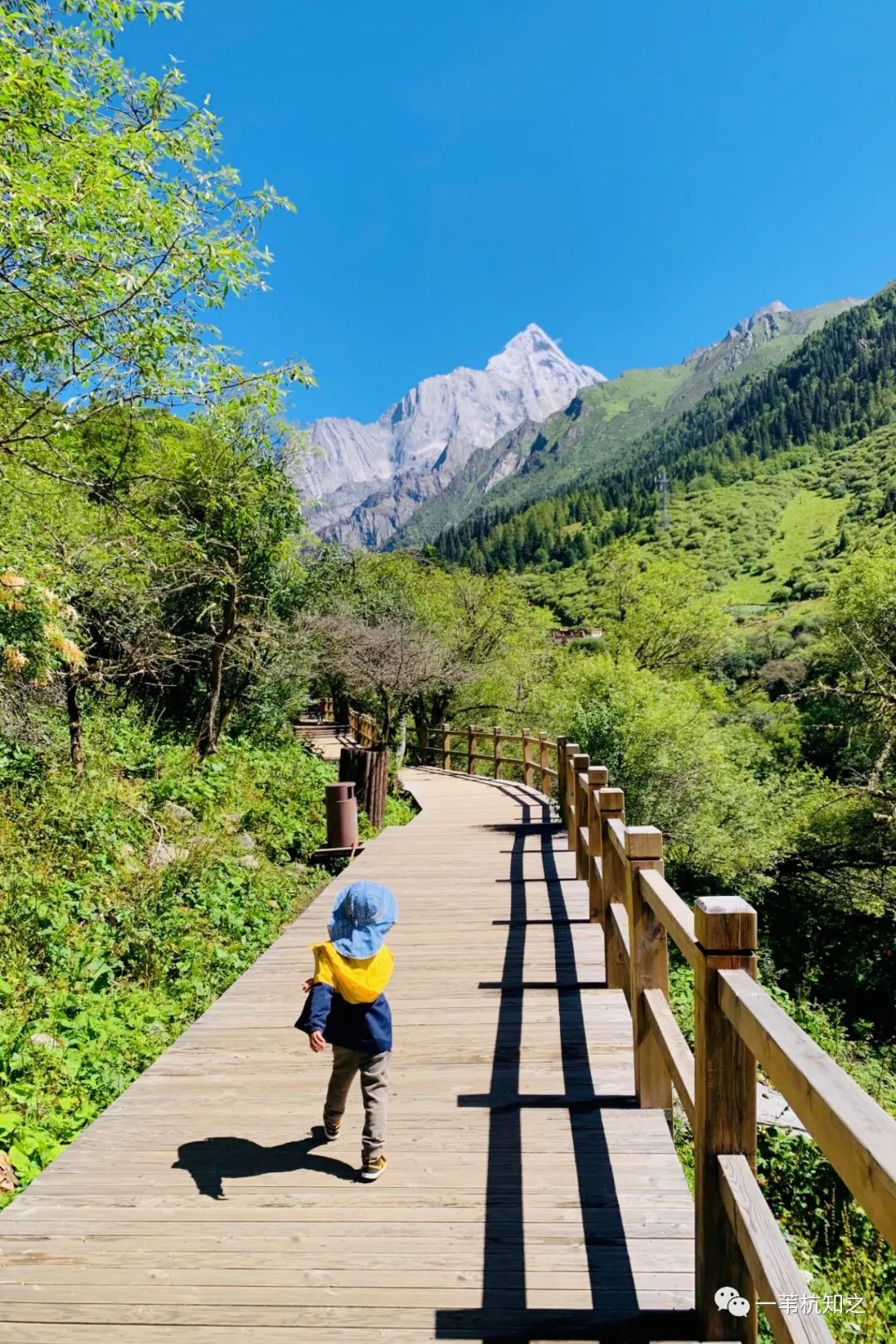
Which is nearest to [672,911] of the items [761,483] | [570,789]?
[570,789]

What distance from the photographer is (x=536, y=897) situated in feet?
23.4

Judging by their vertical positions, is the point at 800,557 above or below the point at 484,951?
above

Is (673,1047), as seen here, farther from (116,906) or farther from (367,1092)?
(116,906)

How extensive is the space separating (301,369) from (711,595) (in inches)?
1110

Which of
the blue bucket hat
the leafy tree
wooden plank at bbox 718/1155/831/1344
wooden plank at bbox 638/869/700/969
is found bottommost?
wooden plank at bbox 718/1155/831/1344

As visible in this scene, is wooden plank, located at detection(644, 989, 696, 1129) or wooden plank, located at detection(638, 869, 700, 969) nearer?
wooden plank, located at detection(638, 869, 700, 969)

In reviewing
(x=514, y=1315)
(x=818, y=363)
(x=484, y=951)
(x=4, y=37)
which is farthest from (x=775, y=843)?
(x=818, y=363)

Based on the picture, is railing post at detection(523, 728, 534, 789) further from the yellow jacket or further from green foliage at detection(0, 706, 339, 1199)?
the yellow jacket

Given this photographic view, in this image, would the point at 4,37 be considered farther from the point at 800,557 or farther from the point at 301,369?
the point at 800,557

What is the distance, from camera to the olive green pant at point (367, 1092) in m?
2.99

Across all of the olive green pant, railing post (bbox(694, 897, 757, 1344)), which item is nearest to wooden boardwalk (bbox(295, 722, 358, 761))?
the olive green pant

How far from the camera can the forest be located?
4742mm

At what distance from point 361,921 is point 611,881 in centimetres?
239

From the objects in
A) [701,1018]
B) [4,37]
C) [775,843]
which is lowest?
[775,843]
